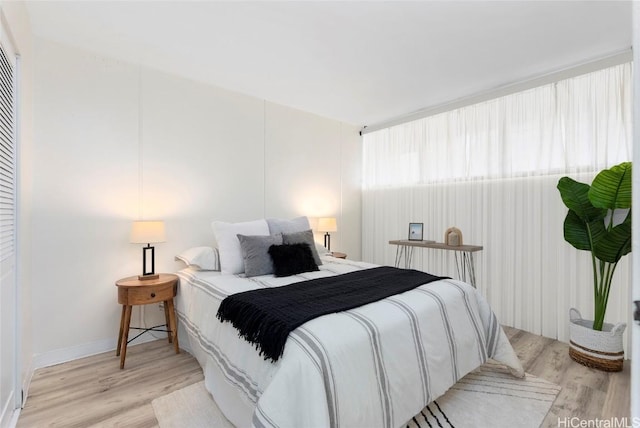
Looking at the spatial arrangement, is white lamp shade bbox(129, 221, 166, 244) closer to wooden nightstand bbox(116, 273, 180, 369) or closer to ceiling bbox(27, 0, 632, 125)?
wooden nightstand bbox(116, 273, 180, 369)

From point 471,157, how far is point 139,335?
157 inches

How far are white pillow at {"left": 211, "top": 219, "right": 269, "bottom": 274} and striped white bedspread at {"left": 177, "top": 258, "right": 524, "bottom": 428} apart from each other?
0.99 ft

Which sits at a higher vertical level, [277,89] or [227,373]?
[277,89]

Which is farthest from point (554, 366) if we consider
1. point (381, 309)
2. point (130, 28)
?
point (130, 28)

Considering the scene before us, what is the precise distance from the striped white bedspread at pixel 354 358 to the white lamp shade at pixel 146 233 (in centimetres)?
55

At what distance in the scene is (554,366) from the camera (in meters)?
2.41

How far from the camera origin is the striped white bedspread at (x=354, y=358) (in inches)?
51.3

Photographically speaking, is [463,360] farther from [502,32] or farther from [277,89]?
[277,89]

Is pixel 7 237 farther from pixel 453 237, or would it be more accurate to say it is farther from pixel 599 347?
pixel 599 347

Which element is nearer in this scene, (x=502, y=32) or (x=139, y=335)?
(x=502, y=32)

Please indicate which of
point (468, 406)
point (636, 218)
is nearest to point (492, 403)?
point (468, 406)

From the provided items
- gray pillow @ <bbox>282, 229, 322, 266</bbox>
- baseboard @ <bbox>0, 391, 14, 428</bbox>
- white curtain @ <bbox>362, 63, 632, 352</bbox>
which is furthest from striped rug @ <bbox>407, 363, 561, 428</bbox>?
baseboard @ <bbox>0, 391, 14, 428</bbox>

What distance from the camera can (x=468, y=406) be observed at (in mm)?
1906

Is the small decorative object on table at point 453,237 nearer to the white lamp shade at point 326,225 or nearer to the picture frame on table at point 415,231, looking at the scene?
the picture frame on table at point 415,231
